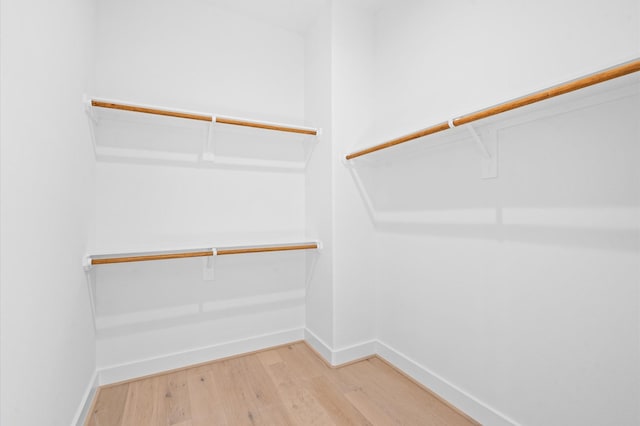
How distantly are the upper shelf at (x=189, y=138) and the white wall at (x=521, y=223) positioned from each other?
728mm

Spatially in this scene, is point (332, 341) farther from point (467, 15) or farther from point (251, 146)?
point (467, 15)

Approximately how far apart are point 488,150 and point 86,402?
2.09 m

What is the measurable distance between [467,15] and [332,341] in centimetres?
183

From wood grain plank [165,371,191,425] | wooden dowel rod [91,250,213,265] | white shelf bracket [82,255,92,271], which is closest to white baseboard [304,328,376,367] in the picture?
wood grain plank [165,371,191,425]

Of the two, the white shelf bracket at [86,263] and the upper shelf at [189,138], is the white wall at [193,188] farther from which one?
the white shelf bracket at [86,263]

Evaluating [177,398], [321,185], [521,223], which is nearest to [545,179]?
[521,223]

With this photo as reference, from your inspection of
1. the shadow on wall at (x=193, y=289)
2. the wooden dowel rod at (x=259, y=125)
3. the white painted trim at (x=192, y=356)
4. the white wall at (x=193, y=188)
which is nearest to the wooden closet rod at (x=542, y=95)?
the wooden dowel rod at (x=259, y=125)

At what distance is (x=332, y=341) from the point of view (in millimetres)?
1734

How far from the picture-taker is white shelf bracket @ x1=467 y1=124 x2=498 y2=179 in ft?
3.92

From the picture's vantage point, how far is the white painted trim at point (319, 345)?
175 centimetres

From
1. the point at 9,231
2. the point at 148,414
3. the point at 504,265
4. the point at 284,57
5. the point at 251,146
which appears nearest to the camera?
the point at 9,231

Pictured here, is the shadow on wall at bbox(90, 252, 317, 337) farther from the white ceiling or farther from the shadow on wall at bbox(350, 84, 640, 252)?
the white ceiling

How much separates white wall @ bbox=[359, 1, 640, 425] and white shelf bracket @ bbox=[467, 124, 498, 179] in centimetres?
4

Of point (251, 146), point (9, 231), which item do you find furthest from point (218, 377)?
point (251, 146)
